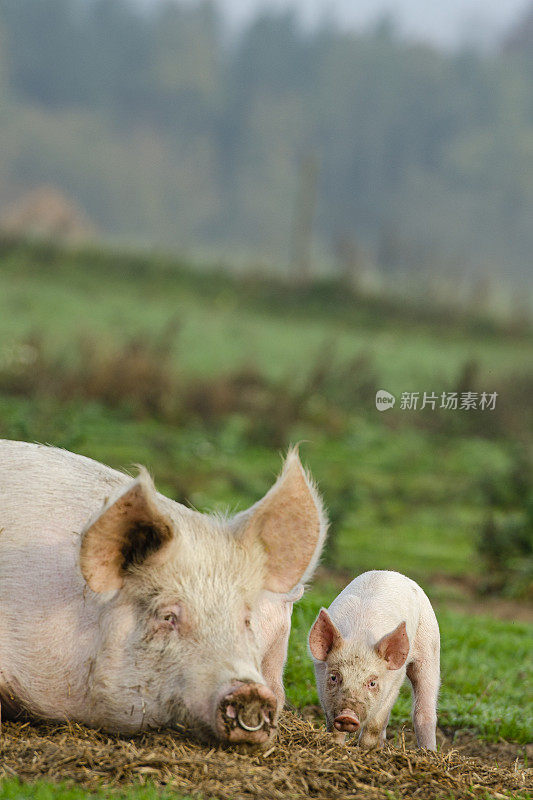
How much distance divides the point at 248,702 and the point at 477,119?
470 ft

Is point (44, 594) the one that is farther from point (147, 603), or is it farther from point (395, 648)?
point (395, 648)

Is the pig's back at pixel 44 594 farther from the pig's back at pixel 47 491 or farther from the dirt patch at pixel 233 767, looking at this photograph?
the dirt patch at pixel 233 767

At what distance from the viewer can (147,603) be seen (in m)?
3.60

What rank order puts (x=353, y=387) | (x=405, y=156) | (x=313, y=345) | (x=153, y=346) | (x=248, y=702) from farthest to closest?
(x=405, y=156)
(x=313, y=345)
(x=353, y=387)
(x=153, y=346)
(x=248, y=702)

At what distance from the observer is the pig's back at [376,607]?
4590mm

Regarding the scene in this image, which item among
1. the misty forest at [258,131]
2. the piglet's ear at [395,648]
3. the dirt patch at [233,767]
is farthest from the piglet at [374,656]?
the misty forest at [258,131]

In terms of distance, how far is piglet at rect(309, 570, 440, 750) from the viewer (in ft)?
14.3

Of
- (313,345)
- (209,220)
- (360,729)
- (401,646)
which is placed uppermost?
(209,220)

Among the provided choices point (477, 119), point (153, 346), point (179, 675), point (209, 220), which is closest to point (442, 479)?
point (153, 346)

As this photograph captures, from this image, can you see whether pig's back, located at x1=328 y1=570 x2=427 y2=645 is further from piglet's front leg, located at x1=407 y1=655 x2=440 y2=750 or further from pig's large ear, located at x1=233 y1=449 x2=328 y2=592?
pig's large ear, located at x1=233 y1=449 x2=328 y2=592

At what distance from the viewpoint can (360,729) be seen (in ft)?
14.4

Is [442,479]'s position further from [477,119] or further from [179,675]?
[477,119]

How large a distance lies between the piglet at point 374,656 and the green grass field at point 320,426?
72 cm

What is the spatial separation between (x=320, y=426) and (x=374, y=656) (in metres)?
A: 14.3
